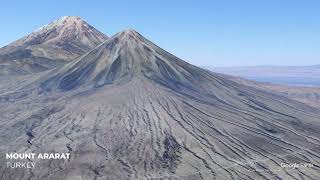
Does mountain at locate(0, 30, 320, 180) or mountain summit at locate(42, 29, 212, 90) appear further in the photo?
mountain summit at locate(42, 29, 212, 90)

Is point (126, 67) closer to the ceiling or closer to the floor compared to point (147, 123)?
closer to the ceiling

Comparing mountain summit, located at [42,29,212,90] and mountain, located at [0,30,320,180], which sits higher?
mountain summit, located at [42,29,212,90]

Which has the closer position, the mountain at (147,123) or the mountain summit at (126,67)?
the mountain at (147,123)

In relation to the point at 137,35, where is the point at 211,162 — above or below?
below

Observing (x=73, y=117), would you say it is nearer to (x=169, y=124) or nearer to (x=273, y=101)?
(x=169, y=124)

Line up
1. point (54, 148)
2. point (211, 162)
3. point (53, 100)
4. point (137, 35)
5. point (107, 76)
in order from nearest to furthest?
1. point (211, 162)
2. point (54, 148)
3. point (53, 100)
4. point (107, 76)
5. point (137, 35)

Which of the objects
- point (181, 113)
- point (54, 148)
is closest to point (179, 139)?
point (181, 113)

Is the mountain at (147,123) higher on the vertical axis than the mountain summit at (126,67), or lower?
lower

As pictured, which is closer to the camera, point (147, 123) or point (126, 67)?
point (147, 123)
